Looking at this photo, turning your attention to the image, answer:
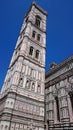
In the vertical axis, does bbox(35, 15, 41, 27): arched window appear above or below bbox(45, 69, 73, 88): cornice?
above

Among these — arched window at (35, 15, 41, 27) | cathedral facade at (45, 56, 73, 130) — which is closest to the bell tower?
cathedral facade at (45, 56, 73, 130)

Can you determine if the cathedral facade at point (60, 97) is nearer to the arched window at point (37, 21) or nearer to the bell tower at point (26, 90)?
the bell tower at point (26, 90)

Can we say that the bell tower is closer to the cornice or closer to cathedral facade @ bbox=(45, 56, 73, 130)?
the cornice

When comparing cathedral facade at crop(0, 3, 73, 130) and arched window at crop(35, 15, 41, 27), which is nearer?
cathedral facade at crop(0, 3, 73, 130)

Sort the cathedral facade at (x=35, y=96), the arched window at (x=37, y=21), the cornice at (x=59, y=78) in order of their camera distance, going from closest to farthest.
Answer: the cathedral facade at (x=35, y=96)
the cornice at (x=59, y=78)
the arched window at (x=37, y=21)

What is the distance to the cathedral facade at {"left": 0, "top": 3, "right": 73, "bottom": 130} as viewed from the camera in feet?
49.6

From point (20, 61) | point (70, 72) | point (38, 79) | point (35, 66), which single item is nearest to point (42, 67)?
point (35, 66)

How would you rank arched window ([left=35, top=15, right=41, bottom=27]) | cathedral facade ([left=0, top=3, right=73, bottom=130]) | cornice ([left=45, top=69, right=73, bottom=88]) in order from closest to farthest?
1. cathedral facade ([left=0, top=3, right=73, bottom=130])
2. cornice ([left=45, top=69, right=73, bottom=88])
3. arched window ([left=35, top=15, right=41, bottom=27])

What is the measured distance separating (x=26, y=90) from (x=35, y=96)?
1612mm

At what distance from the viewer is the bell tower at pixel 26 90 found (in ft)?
49.8

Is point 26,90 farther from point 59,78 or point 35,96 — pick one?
point 59,78

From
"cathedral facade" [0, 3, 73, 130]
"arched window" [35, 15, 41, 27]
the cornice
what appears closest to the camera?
"cathedral facade" [0, 3, 73, 130]

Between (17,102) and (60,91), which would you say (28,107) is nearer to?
(17,102)

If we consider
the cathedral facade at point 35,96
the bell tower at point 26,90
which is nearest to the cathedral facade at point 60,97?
the cathedral facade at point 35,96
